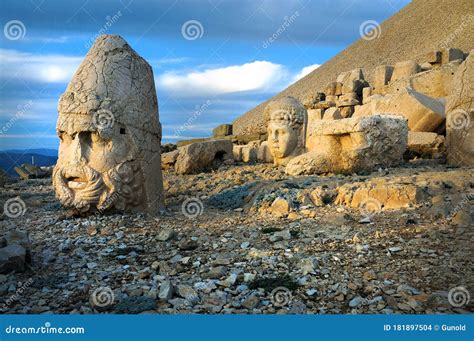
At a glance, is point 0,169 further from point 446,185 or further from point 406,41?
point 406,41

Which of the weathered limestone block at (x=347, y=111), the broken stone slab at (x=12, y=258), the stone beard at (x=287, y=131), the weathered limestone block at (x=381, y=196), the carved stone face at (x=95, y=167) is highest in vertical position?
the weathered limestone block at (x=347, y=111)

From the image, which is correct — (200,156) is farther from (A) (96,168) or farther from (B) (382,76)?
(B) (382,76)

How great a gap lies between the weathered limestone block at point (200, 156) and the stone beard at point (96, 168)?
5.42 metres

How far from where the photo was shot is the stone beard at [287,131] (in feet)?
37.4

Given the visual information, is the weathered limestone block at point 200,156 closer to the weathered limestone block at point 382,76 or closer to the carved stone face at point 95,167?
the carved stone face at point 95,167

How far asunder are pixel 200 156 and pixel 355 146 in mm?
4679

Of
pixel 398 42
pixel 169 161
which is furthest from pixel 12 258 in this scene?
pixel 398 42

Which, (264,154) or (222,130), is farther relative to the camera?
(222,130)

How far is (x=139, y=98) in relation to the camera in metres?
7.41

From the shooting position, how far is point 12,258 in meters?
4.95

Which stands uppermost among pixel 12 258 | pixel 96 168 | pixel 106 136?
pixel 106 136

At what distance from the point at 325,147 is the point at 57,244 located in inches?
233

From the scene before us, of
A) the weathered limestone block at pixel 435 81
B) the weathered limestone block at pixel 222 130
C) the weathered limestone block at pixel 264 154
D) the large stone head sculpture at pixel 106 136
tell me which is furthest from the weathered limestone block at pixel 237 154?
the weathered limestone block at pixel 222 130

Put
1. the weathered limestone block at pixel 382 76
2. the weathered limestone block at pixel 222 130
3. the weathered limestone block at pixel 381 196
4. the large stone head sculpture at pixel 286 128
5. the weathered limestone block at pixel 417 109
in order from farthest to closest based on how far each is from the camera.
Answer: the weathered limestone block at pixel 222 130 → the weathered limestone block at pixel 382 76 → the weathered limestone block at pixel 417 109 → the large stone head sculpture at pixel 286 128 → the weathered limestone block at pixel 381 196
